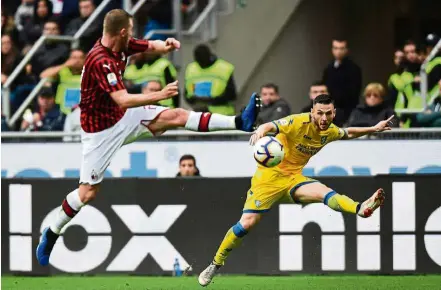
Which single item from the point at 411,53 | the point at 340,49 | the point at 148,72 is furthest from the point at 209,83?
the point at 411,53

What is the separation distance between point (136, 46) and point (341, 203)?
8.73ft

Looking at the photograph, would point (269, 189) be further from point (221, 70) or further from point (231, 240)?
point (221, 70)

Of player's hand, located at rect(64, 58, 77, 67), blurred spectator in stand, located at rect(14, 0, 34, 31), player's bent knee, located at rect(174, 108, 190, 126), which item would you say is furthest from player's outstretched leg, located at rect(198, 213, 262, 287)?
blurred spectator in stand, located at rect(14, 0, 34, 31)

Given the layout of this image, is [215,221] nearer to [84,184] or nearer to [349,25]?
[84,184]

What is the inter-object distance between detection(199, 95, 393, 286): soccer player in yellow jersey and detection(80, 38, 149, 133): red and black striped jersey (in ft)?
6.02

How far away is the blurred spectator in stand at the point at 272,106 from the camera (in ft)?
57.8

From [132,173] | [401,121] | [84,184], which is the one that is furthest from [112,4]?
[84,184]

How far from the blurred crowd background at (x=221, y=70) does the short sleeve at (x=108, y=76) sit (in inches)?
182

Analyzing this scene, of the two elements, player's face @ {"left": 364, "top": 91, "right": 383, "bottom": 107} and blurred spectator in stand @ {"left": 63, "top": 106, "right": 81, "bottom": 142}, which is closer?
player's face @ {"left": 364, "top": 91, "right": 383, "bottom": 107}

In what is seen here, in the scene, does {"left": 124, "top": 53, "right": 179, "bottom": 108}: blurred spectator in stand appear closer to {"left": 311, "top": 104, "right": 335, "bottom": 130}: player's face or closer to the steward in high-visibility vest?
the steward in high-visibility vest

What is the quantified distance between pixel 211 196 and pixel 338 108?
2.35m

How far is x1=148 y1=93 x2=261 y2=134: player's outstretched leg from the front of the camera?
42.2 ft

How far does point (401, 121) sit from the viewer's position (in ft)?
57.6

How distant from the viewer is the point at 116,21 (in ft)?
43.6
